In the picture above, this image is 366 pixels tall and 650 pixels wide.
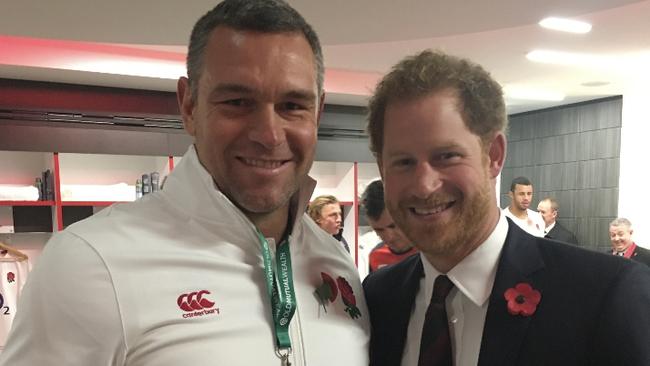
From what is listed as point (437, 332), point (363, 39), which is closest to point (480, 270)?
point (437, 332)

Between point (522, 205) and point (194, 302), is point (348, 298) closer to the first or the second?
point (194, 302)

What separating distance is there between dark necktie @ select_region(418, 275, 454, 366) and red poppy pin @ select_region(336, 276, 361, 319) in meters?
0.20

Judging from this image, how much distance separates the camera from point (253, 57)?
4.18ft

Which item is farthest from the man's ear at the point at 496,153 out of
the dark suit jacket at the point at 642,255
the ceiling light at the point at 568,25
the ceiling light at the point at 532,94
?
the ceiling light at the point at 532,94

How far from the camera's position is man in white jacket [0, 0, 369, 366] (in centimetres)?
113

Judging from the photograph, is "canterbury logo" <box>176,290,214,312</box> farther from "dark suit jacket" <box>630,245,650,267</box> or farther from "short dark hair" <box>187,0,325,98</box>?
"dark suit jacket" <box>630,245,650,267</box>

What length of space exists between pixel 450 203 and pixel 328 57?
4.30 metres

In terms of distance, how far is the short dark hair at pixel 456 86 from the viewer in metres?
1.40

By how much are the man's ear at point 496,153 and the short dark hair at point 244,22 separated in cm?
53

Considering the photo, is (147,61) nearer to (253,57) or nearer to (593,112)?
(253,57)

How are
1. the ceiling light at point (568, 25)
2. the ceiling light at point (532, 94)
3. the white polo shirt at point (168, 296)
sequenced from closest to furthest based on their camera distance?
the white polo shirt at point (168, 296) → the ceiling light at point (568, 25) → the ceiling light at point (532, 94)

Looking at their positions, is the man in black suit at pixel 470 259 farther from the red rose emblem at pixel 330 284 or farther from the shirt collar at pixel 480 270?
the red rose emblem at pixel 330 284

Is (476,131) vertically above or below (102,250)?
above

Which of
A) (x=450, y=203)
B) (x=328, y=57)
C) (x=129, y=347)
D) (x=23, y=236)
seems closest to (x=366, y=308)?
(x=450, y=203)
